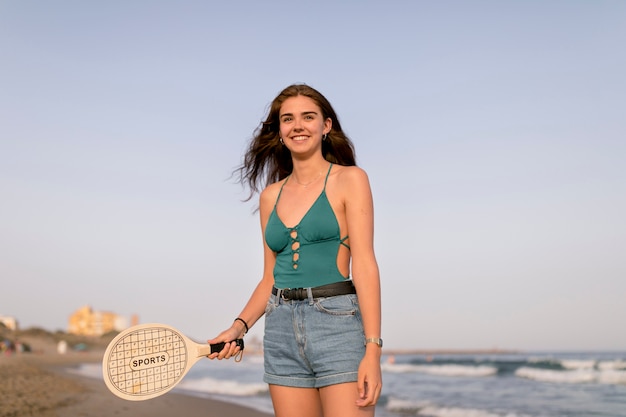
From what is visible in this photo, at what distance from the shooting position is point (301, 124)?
131 inches

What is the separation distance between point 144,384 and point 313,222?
3.90 feet

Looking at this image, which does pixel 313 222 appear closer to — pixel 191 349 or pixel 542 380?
pixel 191 349

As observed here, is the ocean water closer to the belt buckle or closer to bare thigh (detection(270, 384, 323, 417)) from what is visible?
bare thigh (detection(270, 384, 323, 417))

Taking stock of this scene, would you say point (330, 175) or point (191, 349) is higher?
point (330, 175)

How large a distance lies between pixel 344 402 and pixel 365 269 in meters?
0.61

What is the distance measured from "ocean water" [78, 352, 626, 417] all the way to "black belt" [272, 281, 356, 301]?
8.93 m

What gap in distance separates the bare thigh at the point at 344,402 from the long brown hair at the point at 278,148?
1.31m

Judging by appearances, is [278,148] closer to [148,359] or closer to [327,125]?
[327,125]

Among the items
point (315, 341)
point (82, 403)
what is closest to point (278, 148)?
point (315, 341)

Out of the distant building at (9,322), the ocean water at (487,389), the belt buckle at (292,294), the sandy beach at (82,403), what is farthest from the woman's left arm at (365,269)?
the distant building at (9,322)

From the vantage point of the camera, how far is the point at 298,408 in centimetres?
298

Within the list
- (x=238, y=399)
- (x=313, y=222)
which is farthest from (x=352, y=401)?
(x=238, y=399)

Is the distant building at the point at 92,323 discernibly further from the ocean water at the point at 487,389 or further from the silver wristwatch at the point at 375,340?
the silver wristwatch at the point at 375,340

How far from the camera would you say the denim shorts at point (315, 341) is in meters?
2.84
